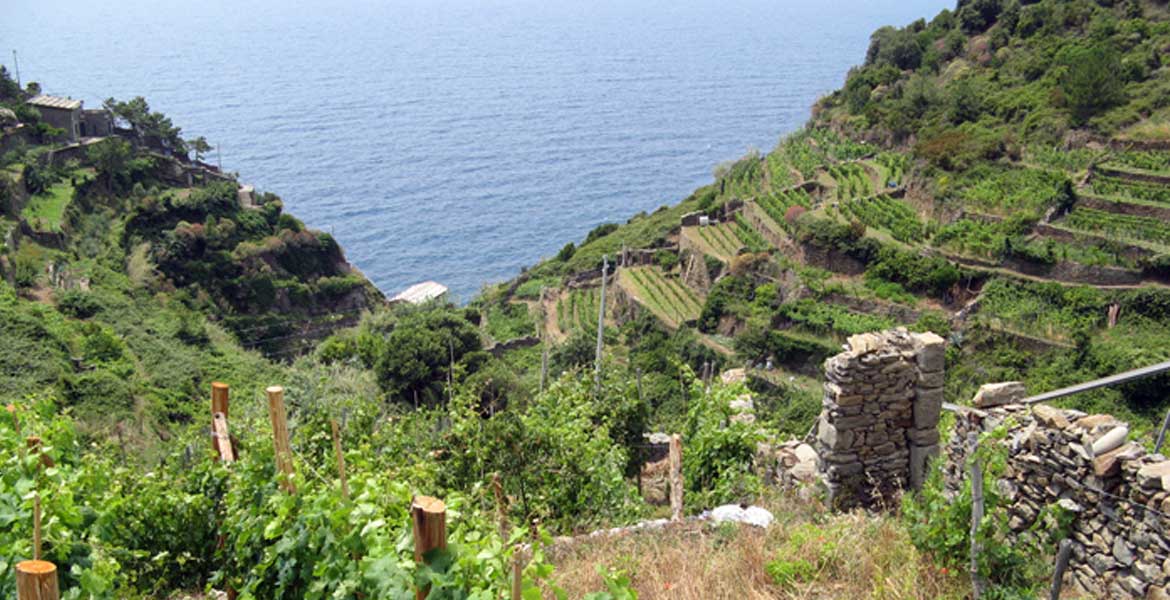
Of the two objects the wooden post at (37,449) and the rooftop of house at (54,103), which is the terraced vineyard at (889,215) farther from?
the rooftop of house at (54,103)

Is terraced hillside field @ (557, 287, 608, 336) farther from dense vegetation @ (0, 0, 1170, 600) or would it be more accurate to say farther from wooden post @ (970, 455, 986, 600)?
wooden post @ (970, 455, 986, 600)

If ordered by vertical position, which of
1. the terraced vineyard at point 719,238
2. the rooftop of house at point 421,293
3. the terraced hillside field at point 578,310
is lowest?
the rooftop of house at point 421,293

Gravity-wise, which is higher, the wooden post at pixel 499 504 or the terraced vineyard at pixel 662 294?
the wooden post at pixel 499 504

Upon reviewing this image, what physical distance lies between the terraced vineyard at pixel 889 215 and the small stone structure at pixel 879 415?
2843cm

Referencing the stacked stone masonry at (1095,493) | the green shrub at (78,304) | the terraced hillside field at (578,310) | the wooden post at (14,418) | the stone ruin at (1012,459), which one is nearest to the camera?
the stacked stone masonry at (1095,493)

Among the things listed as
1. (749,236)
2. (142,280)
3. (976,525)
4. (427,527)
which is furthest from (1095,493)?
(142,280)

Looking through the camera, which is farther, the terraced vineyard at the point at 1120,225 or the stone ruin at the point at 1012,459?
the terraced vineyard at the point at 1120,225

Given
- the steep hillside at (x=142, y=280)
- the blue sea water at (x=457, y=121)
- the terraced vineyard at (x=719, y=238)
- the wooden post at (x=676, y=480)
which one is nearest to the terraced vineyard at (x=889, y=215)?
the terraced vineyard at (x=719, y=238)

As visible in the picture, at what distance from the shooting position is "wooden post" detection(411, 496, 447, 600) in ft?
14.1

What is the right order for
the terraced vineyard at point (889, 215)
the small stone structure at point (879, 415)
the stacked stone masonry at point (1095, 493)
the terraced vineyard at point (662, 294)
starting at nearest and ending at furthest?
the stacked stone masonry at point (1095, 493) → the small stone structure at point (879, 415) → the terraced vineyard at point (889, 215) → the terraced vineyard at point (662, 294)

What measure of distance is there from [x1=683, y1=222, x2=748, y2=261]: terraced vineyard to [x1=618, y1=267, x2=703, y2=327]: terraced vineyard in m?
2.28

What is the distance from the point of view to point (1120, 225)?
3100 centimetres

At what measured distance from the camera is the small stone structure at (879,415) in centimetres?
916

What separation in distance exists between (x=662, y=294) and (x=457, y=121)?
94451 millimetres
